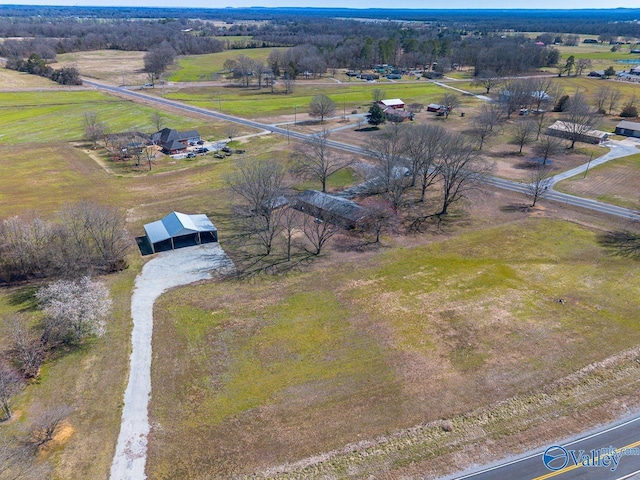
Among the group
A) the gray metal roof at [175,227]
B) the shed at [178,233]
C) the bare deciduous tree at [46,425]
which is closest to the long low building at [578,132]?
the shed at [178,233]

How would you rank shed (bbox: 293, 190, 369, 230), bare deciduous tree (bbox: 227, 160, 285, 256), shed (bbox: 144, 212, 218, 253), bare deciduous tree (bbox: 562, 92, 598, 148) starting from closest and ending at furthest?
1. shed (bbox: 144, 212, 218, 253)
2. bare deciduous tree (bbox: 227, 160, 285, 256)
3. shed (bbox: 293, 190, 369, 230)
4. bare deciduous tree (bbox: 562, 92, 598, 148)

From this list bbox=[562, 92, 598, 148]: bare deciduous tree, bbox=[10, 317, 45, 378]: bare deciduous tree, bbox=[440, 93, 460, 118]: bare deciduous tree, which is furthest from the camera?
bbox=[440, 93, 460, 118]: bare deciduous tree

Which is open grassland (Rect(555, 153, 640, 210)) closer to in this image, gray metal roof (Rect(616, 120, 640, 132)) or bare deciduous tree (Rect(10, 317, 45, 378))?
gray metal roof (Rect(616, 120, 640, 132))

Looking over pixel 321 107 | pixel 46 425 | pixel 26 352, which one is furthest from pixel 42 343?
pixel 321 107

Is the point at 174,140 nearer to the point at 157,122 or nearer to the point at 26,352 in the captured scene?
the point at 157,122

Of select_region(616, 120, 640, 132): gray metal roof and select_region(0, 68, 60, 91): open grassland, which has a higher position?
select_region(0, 68, 60, 91): open grassland

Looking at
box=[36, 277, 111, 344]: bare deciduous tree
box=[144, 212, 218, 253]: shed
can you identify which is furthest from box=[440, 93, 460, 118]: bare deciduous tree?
box=[36, 277, 111, 344]: bare deciduous tree

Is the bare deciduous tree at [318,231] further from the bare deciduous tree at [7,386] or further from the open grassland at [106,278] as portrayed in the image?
the bare deciduous tree at [7,386]
